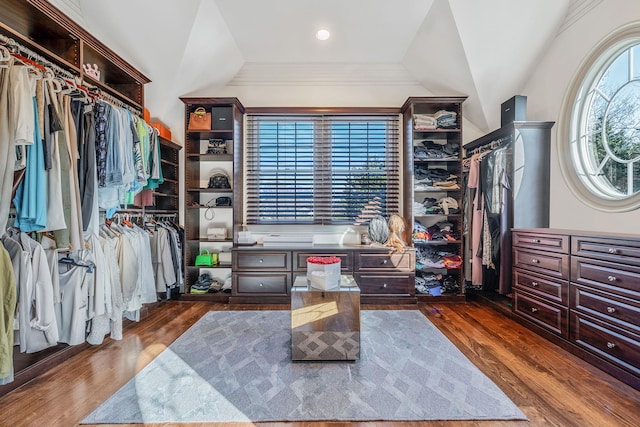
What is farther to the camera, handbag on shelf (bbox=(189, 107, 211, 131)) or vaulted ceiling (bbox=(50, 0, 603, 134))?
handbag on shelf (bbox=(189, 107, 211, 131))

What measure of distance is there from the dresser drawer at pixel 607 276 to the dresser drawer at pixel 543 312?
0.31 meters

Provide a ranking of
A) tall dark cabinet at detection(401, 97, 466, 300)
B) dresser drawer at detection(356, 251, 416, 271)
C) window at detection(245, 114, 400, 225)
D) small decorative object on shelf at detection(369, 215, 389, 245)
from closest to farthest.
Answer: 1. dresser drawer at detection(356, 251, 416, 271)
2. tall dark cabinet at detection(401, 97, 466, 300)
3. small decorative object on shelf at detection(369, 215, 389, 245)
4. window at detection(245, 114, 400, 225)

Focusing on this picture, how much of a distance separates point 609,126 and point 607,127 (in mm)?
15

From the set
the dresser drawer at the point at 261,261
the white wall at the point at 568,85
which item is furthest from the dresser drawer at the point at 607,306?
the dresser drawer at the point at 261,261

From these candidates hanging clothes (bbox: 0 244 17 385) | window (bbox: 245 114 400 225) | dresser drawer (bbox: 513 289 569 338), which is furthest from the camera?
window (bbox: 245 114 400 225)

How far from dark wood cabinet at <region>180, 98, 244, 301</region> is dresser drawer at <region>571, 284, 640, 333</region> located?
10.7 ft

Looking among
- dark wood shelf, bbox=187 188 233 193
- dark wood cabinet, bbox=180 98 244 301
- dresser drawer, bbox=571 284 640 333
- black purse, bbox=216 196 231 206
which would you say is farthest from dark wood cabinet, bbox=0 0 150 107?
dresser drawer, bbox=571 284 640 333

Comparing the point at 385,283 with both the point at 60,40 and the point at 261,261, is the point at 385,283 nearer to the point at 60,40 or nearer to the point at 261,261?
the point at 261,261

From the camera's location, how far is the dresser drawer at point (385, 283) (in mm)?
3326

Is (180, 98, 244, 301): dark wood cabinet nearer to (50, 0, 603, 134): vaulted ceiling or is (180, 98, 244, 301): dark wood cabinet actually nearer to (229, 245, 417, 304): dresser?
(229, 245, 417, 304): dresser

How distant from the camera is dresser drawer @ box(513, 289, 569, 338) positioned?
222 centimetres

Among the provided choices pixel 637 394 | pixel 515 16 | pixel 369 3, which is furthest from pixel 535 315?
pixel 369 3

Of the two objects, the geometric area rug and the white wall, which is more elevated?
the white wall

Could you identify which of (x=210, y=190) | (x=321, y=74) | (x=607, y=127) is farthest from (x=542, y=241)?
(x=210, y=190)
